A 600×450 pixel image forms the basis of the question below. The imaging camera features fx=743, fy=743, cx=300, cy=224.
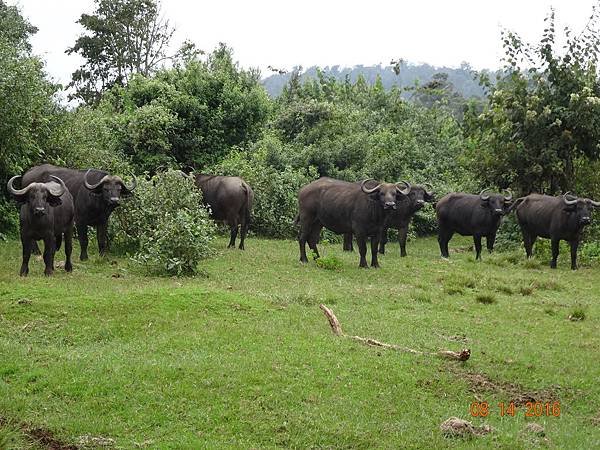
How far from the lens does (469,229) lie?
69.4ft

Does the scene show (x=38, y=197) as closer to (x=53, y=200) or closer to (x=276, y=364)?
(x=53, y=200)

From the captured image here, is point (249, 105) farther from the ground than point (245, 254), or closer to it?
farther from the ground

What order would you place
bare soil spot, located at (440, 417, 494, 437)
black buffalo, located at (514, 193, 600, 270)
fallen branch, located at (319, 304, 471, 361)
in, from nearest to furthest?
bare soil spot, located at (440, 417, 494, 437)
fallen branch, located at (319, 304, 471, 361)
black buffalo, located at (514, 193, 600, 270)

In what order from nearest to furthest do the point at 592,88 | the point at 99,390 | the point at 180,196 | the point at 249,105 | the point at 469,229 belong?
the point at 99,390 < the point at 180,196 < the point at 469,229 < the point at 592,88 < the point at 249,105

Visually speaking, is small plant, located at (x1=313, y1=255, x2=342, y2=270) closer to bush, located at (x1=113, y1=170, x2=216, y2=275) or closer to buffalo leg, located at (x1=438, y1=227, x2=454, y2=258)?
bush, located at (x1=113, y1=170, x2=216, y2=275)

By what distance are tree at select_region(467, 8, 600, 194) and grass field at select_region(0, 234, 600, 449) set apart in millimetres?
11044

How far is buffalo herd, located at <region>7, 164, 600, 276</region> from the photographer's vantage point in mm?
13750

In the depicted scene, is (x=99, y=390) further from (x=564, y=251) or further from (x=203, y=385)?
(x=564, y=251)

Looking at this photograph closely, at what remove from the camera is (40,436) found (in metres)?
7.11

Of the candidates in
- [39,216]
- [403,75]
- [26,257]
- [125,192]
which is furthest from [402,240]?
[403,75]

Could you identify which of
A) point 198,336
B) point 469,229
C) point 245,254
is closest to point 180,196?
point 245,254

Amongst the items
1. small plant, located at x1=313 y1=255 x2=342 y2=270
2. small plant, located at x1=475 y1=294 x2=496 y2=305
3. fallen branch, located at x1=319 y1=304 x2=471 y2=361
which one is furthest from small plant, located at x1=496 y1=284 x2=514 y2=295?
fallen branch, located at x1=319 y1=304 x2=471 y2=361

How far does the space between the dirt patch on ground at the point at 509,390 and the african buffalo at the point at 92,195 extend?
986 centimetres

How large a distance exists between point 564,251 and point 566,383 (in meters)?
Answer: 14.2
